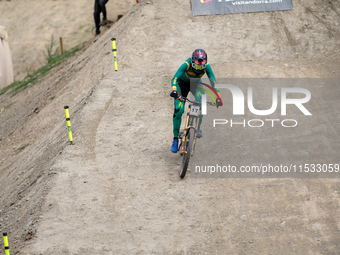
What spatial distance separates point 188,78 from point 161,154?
1950mm

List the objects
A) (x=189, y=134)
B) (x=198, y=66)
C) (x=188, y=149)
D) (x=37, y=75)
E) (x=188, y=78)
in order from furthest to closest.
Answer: (x=37, y=75)
(x=188, y=78)
(x=198, y=66)
(x=189, y=134)
(x=188, y=149)

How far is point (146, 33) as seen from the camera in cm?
1542

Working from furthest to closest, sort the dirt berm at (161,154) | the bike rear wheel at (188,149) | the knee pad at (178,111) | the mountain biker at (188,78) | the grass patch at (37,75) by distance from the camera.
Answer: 1. the grass patch at (37,75)
2. the knee pad at (178,111)
3. the mountain biker at (188,78)
4. the bike rear wheel at (188,149)
5. the dirt berm at (161,154)

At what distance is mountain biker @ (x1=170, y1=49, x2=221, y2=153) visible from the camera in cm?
788

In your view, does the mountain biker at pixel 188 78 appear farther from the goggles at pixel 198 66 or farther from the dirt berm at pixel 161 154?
the dirt berm at pixel 161 154

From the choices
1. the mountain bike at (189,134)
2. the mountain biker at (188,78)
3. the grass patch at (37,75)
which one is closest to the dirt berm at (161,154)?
the mountain bike at (189,134)

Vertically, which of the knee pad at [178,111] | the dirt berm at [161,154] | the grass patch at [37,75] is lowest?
the grass patch at [37,75]

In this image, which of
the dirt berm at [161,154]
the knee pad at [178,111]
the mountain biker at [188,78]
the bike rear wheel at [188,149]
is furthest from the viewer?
the knee pad at [178,111]

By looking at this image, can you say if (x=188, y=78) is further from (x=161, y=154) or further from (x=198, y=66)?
(x=161, y=154)

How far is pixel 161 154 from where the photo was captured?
9.15m

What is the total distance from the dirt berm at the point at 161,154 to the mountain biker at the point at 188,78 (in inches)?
45.1

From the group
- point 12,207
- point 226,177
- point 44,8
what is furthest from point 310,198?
point 44,8

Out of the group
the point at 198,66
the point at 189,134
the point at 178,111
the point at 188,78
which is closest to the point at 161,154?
the point at 178,111

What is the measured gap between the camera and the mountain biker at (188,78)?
7.88 meters
